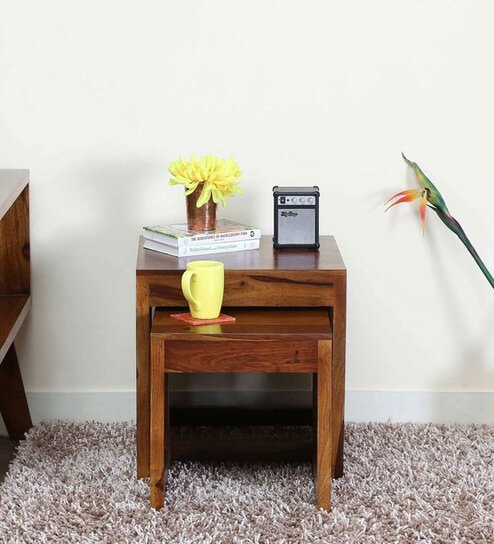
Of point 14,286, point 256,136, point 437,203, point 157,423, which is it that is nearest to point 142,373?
point 157,423

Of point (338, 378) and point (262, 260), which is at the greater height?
point (262, 260)

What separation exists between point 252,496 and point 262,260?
0.49 metres

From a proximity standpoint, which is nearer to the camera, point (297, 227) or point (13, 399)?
point (297, 227)

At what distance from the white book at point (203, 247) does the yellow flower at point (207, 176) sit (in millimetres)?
92

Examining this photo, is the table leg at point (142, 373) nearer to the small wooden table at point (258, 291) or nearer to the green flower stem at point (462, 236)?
the small wooden table at point (258, 291)

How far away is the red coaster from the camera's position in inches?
75.7

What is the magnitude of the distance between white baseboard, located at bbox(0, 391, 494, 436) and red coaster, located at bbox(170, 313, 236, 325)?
61cm

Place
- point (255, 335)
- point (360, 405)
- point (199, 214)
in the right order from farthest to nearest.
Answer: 1. point (360, 405)
2. point (199, 214)
3. point (255, 335)

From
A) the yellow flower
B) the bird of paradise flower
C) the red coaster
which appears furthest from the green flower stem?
the red coaster

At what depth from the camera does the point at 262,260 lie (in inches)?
83.4

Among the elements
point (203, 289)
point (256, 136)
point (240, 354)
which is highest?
A: point (256, 136)

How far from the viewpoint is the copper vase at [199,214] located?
216cm

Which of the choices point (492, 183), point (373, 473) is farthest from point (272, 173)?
point (373, 473)

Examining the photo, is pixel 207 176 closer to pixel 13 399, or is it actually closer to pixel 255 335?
pixel 255 335
